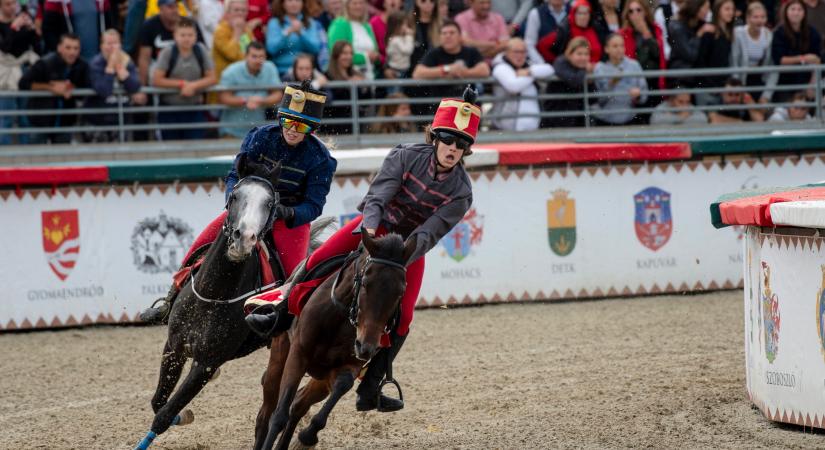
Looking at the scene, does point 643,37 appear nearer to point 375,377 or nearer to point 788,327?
point 788,327

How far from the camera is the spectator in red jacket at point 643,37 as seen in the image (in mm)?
15156

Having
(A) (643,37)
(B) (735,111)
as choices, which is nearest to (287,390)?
(A) (643,37)

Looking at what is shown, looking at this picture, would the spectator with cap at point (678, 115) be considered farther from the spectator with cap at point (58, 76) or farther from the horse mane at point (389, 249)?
the horse mane at point (389, 249)

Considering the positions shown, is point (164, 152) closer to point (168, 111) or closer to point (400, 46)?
point (168, 111)

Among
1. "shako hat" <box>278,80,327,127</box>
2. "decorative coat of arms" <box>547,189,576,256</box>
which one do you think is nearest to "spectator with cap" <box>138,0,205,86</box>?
"decorative coat of arms" <box>547,189,576,256</box>

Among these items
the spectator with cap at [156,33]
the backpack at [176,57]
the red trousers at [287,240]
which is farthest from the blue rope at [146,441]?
the spectator with cap at [156,33]

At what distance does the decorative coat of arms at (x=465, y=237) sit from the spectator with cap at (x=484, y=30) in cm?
256

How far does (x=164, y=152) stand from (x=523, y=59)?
4.57m

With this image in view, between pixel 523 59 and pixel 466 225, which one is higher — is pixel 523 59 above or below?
above

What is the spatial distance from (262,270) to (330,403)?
4.51ft

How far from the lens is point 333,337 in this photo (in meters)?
7.12

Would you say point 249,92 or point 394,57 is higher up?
point 394,57

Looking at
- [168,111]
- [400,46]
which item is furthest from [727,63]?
[168,111]

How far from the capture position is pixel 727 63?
15.8 meters
